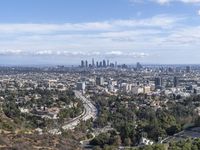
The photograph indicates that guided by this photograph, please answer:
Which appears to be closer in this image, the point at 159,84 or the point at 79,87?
the point at 79,87

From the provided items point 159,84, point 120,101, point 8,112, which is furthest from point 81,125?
point 159,84

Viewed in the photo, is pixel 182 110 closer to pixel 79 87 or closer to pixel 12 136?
pixel 12 136

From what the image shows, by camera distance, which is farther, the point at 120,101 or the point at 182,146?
the point at 120,101

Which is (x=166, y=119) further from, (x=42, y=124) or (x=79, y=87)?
(x=79, y=87)

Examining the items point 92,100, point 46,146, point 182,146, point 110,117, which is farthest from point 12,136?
point 92,100

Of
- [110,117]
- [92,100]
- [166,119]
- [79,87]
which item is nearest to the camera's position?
[166,119]

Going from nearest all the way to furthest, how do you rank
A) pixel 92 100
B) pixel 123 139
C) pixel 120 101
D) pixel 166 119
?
pixel 123 139
pixel 166 119
pixel 120 101
pixel 92 100

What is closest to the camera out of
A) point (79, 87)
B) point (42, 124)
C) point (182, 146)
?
point (182, 146)

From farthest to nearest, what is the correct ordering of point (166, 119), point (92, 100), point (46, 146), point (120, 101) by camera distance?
1. point (92, 100)
2. point (120, 101)
3. point (166, 119)
4. point (46, 146)
